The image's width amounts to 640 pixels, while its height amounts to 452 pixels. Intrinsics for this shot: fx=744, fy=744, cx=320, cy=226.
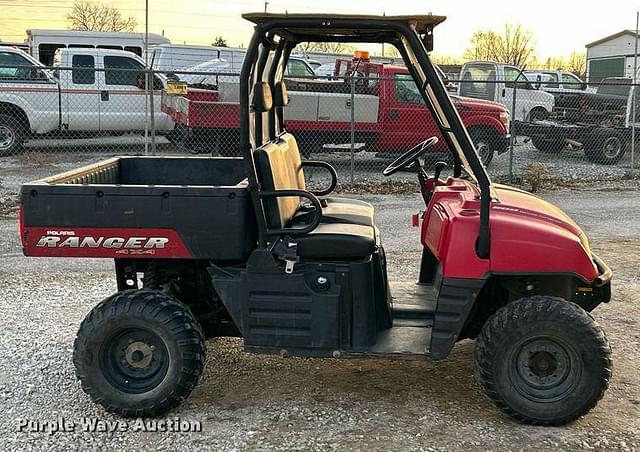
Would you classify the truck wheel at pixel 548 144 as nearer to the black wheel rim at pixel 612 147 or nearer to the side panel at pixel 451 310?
the black wheel rim at pixel 612 147

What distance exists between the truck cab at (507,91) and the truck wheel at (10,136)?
9.69m

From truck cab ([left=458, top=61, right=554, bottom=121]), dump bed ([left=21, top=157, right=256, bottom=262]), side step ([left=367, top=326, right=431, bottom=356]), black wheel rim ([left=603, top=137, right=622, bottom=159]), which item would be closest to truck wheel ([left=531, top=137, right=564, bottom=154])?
black wheel rim ([left=603, top=137, right=622, bottom=159])

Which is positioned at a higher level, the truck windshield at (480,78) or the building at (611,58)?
the building at (611,58)

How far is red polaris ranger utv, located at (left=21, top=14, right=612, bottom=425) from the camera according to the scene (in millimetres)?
3830

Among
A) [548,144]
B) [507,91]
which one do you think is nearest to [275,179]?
[548,144]

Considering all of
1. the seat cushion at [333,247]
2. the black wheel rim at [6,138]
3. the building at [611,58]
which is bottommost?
the seat cushion at [333,247]

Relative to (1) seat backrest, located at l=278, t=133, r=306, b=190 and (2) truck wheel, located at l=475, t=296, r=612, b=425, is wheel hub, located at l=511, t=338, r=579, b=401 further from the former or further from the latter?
(1) seat backrest, located at l=278, t=133, r=306, b=190

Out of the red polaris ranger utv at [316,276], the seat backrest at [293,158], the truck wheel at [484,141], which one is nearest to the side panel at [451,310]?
the red polaris ranger utv at [316,276]

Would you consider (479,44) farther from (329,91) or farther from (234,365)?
(234,365)

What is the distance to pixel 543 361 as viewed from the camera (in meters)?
3.90

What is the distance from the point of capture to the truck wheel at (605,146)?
49.1ft

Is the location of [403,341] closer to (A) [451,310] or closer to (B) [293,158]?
(A) [451,310]

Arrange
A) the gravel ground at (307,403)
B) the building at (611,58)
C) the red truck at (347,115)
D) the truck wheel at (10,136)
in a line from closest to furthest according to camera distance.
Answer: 1. the gravel ground at (307,403)
2. the red truck at (347,115)
3. the truck wheel at (10,136)
4. the building at (611,58)

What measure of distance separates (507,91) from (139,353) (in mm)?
15428
